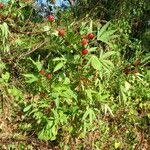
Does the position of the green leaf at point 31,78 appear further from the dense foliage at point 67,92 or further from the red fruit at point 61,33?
the red fruit at point 61,33

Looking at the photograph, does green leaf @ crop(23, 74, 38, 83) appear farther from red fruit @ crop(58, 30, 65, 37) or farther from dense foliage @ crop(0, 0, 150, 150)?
red fruit @ crop(58, 30, 65, 37)

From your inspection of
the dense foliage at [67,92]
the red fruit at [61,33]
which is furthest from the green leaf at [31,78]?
the red fruit at [61,33]

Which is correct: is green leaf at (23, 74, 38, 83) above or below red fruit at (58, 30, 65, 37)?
below

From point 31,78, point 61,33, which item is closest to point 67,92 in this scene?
point 31,78

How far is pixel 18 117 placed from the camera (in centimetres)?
450

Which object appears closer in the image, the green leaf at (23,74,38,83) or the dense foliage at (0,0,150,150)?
the dense foliage at (0,0,150,150)

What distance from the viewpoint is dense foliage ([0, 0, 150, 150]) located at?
13.5ft

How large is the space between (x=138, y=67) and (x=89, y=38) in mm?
589

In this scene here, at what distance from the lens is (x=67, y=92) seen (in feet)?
13.6

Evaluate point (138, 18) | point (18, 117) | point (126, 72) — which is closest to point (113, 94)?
point (126, 72)

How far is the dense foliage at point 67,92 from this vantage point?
412 cm

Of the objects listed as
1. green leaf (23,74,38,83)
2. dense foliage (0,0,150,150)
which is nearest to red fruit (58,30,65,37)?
dense foliage (0,0,150,150)

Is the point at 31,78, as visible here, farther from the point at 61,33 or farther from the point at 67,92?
the point at 61,33

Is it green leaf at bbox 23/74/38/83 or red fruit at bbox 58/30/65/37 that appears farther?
green leaf at bbox 23/74/38/83
